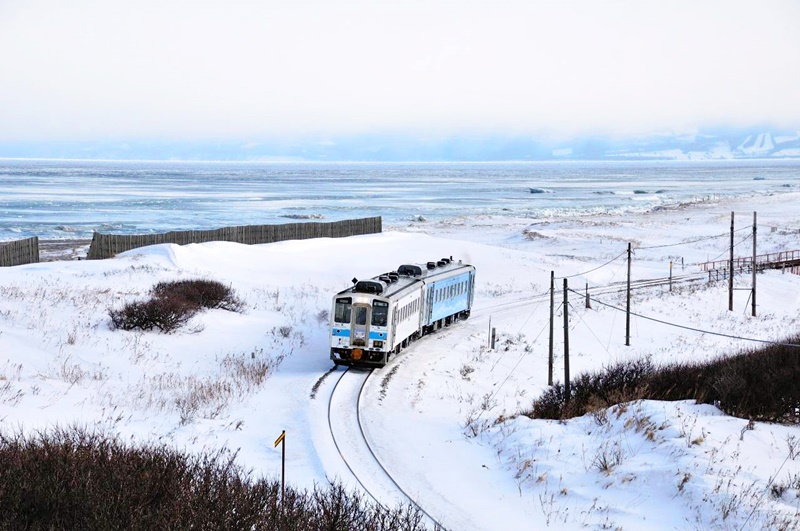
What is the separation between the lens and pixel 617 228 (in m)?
97.6

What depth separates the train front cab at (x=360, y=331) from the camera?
82.2 ft

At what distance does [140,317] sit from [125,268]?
1648cm

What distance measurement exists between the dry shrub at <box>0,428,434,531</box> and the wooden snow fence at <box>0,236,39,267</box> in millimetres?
39959

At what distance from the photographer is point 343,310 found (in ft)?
83.3

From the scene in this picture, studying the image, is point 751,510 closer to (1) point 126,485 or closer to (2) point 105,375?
(1) point 126,485

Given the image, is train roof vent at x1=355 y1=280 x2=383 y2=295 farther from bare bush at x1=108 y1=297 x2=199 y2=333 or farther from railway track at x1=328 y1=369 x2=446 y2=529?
bare bush at x1=108 y1=297 x2=199 y2=333

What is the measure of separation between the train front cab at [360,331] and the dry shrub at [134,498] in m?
13.5

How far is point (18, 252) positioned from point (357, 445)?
126ft

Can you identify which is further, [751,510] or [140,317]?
[140,317]

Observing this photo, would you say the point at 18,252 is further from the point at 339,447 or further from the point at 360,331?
the point at 339,447

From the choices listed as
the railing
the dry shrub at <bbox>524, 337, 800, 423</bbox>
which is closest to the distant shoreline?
the dry shrub at <bbox>524, 337, 800, 423</bbox>

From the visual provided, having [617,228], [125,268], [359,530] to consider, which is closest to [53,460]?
[359,530]

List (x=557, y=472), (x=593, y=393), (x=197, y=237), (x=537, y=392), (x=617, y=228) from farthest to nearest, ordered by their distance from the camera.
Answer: (x=617, y=228), (x=197, y=237), (x=537, y=392), (x=593, y=393), (x=557, y=472)

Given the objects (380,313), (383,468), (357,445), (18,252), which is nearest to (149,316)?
(380,313)
